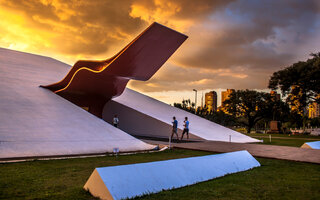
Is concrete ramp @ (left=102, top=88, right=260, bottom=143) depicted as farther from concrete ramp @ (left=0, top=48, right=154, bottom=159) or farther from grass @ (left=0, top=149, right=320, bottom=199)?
grass @ (left=0, top=149, right=320, bottom=199)

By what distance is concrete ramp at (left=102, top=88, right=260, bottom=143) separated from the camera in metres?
13.7

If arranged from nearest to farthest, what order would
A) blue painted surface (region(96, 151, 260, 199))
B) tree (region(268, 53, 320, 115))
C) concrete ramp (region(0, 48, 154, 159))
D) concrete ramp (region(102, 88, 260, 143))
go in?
blue painted surface (region(96, 151, 260, 199)), concrete ramp (region(0, 48, 154, 159)), concrete ramp (region(102, 88, 260, 143)), tree (region(268, 53, 320, 115))

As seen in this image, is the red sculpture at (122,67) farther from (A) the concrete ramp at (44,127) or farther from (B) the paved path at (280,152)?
(B) the paved path at (280,152)

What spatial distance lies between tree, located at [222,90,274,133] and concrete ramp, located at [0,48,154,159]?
32.2 m

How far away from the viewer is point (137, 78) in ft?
34.9

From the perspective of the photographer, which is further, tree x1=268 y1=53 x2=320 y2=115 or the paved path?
tree x1=268 y1=53 x2=320 y2=115

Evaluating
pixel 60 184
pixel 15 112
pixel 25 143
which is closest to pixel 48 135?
pixel 25 143

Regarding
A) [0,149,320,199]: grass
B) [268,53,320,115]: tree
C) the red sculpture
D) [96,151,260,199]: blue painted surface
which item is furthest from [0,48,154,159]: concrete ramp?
[268,53,320,115]: tree

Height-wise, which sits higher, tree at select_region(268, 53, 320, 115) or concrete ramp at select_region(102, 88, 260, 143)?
tree at select_region(268, 53, 320, 115)

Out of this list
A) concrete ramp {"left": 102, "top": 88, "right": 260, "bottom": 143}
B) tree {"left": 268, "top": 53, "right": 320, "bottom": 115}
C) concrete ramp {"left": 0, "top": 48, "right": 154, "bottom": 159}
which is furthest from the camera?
tree {"left": 268, "top": 53, "right": 320, "bottom": 115}

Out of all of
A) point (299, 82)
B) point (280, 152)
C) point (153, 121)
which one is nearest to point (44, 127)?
point (153, 121)

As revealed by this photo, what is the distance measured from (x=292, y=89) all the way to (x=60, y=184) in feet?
86.6

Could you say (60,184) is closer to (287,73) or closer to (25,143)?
(25,143)

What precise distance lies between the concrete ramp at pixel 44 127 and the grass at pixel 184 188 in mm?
1337
